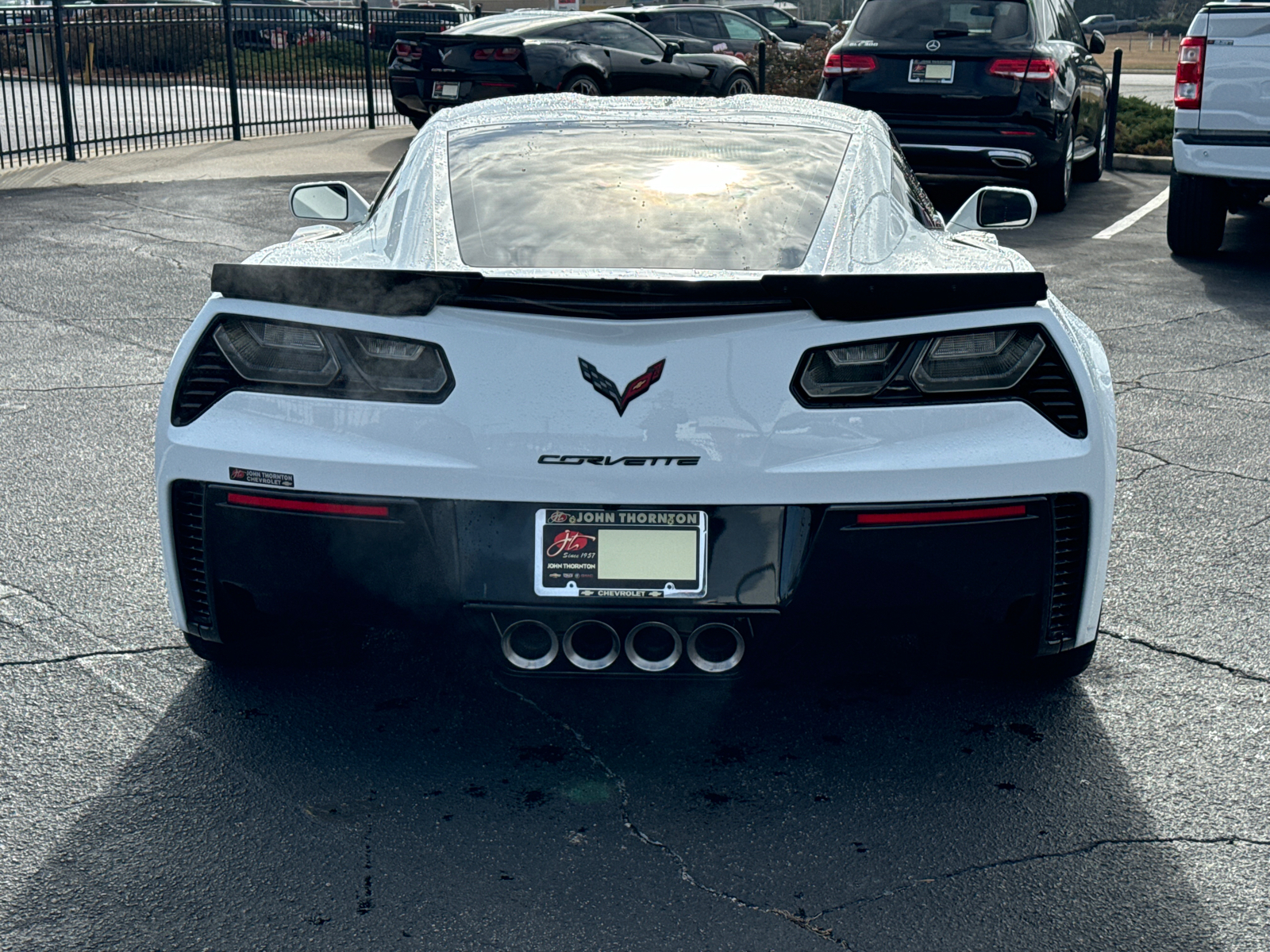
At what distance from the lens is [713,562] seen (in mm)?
2939

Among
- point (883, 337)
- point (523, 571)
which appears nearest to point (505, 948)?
point (523, 571)

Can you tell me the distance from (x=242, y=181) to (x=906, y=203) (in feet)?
36.5

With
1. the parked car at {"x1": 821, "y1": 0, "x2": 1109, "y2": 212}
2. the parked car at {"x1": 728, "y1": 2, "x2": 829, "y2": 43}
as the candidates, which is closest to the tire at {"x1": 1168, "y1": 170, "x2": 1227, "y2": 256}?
the parked car at {"x1": 821, "y1": 0, "x2": 1109, "y2": 212}

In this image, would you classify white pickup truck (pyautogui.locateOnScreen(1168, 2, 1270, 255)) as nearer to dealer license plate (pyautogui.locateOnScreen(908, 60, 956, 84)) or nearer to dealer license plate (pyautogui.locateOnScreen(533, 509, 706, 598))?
dealer license plate (pyautogui.locateOnScreen(908, 60, 956, 84))

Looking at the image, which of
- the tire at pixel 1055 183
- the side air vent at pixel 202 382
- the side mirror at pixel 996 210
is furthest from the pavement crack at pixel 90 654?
the tire at pixel 1055 183

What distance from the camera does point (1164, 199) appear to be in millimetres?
13422

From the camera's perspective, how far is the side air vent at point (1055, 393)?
3.06 meters

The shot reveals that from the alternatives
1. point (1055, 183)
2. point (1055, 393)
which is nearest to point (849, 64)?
point (1055, 183)

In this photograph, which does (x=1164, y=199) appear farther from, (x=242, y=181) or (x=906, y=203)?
(x=906, y=203)

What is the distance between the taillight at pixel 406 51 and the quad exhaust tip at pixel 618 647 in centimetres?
1397

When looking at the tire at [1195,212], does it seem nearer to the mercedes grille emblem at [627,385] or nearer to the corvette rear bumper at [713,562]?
the corvette rear bumper at [713,562]

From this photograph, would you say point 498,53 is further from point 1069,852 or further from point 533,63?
point 1069,852

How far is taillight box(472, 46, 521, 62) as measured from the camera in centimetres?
1592

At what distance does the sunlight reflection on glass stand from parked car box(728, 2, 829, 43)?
2794 centimetres
